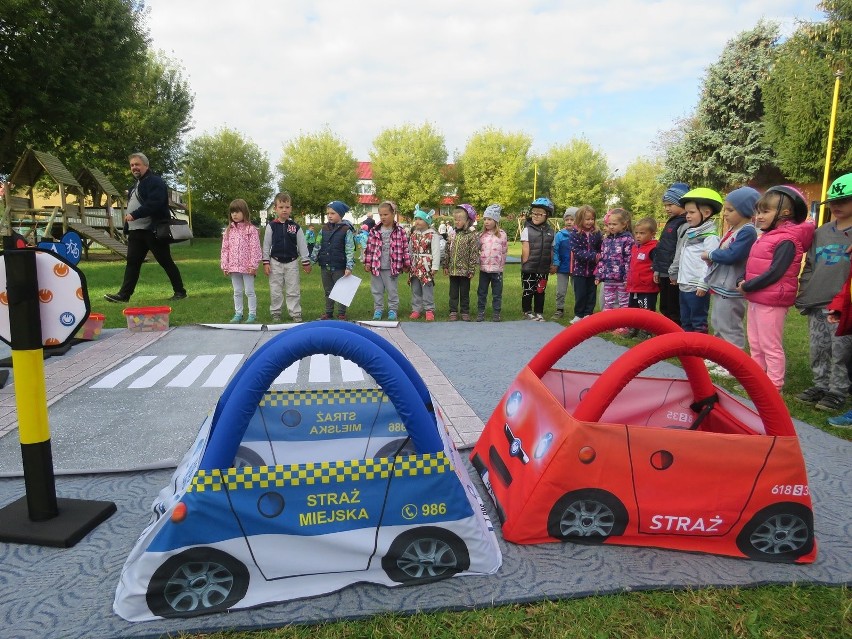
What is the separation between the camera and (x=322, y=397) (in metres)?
3.09

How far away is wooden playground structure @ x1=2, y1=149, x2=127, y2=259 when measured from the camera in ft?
53.9

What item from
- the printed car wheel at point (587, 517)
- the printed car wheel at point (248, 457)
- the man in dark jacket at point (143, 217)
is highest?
the man in dark jacket at point (143, 217)

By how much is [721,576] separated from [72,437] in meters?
4.21

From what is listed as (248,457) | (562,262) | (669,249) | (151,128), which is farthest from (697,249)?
(151,128)

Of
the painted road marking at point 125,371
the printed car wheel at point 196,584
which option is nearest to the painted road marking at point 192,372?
the painted road marking at point 125,371

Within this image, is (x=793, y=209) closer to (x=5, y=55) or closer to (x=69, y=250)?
(x=69, y=250)

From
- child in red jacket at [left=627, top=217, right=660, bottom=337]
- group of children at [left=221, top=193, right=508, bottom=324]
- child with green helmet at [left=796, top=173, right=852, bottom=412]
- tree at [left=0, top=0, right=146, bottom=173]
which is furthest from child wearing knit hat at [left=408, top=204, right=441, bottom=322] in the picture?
tree at [left=0, top=0, right=146, bottom=173]

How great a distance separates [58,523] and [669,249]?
7.48m

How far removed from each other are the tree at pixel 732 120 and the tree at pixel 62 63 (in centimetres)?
2852

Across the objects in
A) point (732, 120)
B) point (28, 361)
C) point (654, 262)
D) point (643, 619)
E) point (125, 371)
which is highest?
point (732, 120)

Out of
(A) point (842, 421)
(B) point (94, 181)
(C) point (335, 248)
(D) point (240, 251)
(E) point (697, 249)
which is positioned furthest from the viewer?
(B) point (94, 181)

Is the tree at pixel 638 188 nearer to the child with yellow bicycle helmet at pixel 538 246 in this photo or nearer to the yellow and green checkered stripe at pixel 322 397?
the child with yellow bicycle helmet at pixel 538 246

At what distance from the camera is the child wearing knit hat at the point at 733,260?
18.2ft

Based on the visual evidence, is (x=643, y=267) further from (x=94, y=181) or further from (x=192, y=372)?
(x=94, y=181)
